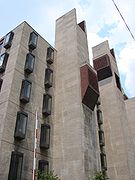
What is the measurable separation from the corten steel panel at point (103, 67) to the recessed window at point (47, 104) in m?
17.4

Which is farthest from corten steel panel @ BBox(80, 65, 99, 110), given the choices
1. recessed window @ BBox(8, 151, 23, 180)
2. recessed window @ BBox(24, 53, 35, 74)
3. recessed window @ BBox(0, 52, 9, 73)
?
recessed window @ BBox(8, 151, 23, 180)

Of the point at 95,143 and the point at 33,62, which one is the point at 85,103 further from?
the point at 33,62

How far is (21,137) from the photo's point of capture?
19250 mm

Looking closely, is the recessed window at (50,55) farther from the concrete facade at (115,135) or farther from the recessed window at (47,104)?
the concrete facade at (115,135)

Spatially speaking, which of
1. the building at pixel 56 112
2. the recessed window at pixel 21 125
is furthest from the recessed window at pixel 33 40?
the recessed window at pixel 21 125

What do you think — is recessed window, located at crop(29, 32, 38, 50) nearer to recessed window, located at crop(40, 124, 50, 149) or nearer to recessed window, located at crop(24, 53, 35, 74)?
recessed window, located at crop(24, 53, 35, 74)

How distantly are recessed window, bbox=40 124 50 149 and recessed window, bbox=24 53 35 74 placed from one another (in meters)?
6.37

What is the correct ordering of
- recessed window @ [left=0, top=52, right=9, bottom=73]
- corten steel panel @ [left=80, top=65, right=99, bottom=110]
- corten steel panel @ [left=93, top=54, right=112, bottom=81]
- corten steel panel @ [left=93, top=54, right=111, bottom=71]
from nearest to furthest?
recessed window @ [left=0, top=52, right=9, bottom=73] < corten steel panel @ [left=80, top=65, right=99, bottom=110] < corten steel panel @ [left=93, top=54, right=112, bottom=81] < corten steel panel @ [left=93, top=54, right=111, bottom=71]

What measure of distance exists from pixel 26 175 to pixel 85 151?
6.60 m

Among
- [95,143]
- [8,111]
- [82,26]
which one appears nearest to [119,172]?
[95,143]

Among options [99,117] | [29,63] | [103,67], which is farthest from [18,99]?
[103,67]

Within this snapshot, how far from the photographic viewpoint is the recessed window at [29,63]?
23.9m

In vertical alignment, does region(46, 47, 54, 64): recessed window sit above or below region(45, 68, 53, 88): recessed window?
above

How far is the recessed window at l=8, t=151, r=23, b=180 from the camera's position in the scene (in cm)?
1753
